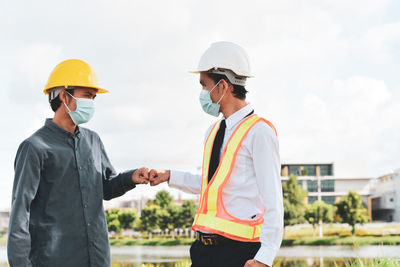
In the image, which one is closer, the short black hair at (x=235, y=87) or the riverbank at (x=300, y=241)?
the short black hair at (x=235, y=87)

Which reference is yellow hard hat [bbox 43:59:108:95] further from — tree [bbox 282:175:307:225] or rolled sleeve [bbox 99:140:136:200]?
tree [bbox 282:175:307:225]

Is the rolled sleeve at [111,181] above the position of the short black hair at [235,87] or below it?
below

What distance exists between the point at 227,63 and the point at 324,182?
92.7m

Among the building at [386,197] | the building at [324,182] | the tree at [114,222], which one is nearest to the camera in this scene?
the tree at [114,222]

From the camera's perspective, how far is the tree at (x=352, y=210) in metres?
49.7

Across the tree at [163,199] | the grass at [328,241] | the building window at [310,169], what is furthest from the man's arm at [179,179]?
the building window at [310,169]

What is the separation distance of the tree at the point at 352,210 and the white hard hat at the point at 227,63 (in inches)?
1916

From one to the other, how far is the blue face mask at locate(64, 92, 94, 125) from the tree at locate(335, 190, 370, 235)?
48680 millimetres

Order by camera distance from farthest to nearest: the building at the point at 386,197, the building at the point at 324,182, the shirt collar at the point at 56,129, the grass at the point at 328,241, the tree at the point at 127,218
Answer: the building at the point at 324,182, the building at the point at 386,197, the tree at the point at 127,218, the grass at the point at 328,241, the shirt collar at the point at 56,129

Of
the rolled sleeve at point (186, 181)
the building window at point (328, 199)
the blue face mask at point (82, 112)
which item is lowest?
the rolled sleeve at point (186, 181)

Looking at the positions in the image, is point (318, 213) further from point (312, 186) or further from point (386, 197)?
point (312, 186)

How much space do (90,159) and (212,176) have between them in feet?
3.27

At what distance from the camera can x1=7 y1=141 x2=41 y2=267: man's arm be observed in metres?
3.38

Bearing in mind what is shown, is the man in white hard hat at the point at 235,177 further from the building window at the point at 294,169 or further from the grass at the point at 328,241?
the building window at the point at 294,169
